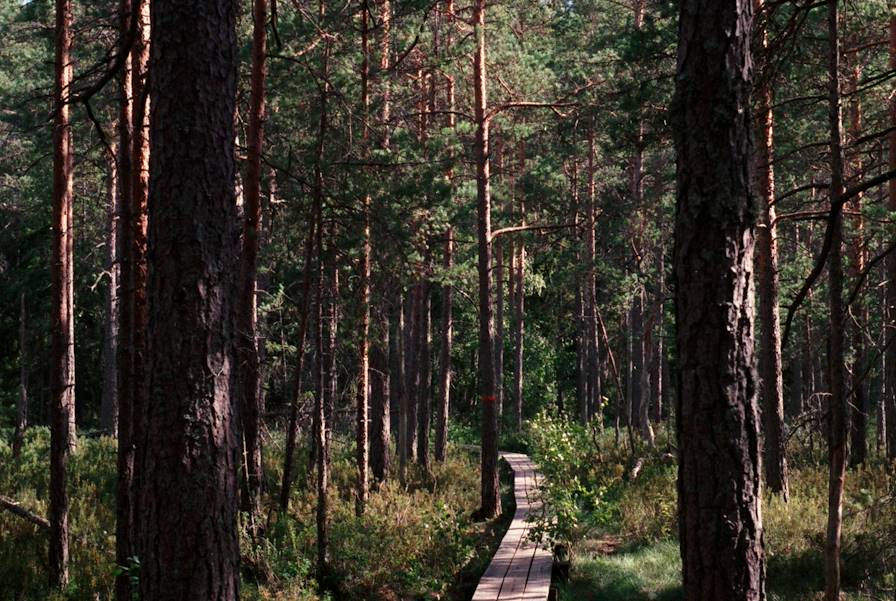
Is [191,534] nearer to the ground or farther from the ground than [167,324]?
nearer to the ground

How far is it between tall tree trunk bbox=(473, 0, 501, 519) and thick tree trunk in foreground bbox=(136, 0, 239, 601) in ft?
35.3

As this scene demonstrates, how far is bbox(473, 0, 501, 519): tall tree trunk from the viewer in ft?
51.5

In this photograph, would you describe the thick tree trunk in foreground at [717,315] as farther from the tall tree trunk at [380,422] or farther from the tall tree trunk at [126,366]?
the tall tree trunk at [380,422]

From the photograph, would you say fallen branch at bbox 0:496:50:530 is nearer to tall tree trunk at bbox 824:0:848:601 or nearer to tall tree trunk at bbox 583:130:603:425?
tall tree trunk at bbox 824:0:848:601

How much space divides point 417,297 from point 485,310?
7.83 meters

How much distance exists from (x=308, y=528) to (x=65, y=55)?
7512mm

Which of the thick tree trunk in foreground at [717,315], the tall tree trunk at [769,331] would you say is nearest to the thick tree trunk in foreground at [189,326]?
the thick tree trunk in foreground at [717,315]

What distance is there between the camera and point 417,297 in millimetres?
23719

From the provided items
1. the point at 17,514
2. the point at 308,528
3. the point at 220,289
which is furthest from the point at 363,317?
the point at 220,289

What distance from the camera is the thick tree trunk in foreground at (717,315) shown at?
3.94 meters

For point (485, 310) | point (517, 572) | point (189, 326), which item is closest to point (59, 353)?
point (189, 326)

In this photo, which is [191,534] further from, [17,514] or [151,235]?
[17,514]

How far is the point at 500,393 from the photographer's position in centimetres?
3800

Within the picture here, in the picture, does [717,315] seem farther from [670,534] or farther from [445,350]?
[445,350]
